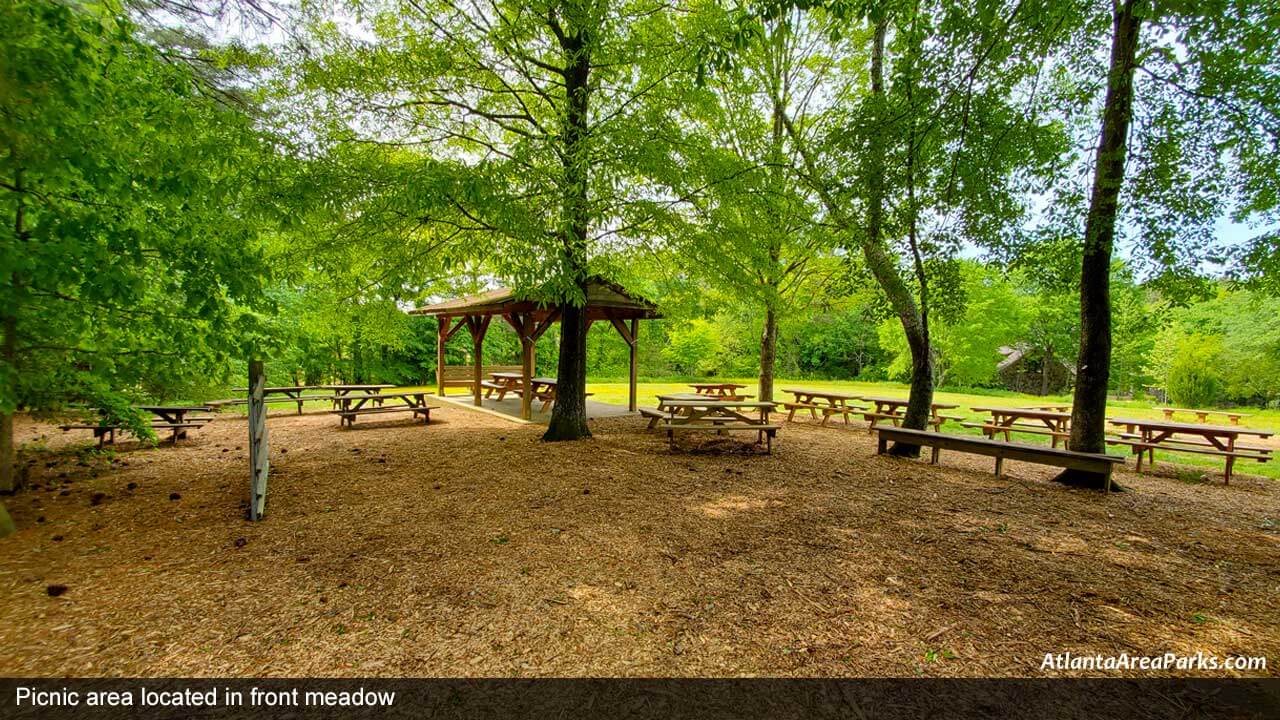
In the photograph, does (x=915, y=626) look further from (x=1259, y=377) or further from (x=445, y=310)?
(x=1259, y=377)

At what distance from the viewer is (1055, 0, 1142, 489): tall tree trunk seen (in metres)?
5.42

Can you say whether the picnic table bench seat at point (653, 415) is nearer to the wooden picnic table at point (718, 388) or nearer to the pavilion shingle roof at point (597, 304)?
the pavilion shingle roof at point (597, 304)

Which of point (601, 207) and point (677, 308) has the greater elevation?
point (601, 207)

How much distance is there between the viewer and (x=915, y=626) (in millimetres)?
2826

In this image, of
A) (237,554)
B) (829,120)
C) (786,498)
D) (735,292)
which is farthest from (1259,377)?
(237,554)

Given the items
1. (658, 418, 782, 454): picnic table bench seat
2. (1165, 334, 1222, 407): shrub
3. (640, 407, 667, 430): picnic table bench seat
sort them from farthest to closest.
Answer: (1165, 334, 1222, 407): shrub < (640, 407, 667, 430): picnic table bench seat < (658, 418, 782, 454): picnic table bench seat

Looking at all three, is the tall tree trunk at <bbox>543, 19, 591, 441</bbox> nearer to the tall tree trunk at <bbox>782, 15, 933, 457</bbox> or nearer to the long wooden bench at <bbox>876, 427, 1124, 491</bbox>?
the tall tree trunk at <bbox>782, 15, 933, 457</bbox>

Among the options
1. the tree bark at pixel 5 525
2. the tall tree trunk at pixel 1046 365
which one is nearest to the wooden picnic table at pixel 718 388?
the tree bark at pixel 5 525

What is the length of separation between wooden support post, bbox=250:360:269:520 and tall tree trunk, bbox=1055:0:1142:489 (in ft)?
27.4

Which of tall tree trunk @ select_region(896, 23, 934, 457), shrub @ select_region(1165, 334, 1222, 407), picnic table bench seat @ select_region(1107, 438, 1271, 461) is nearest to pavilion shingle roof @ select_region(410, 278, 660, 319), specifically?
tall tree trunk @ select_region(896, 23, 934, 457)

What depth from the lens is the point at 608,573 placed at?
3496mm

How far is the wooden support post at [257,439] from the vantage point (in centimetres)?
427

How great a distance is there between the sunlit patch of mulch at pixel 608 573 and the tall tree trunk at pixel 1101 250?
96 cm

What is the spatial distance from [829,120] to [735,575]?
9.54m
